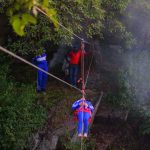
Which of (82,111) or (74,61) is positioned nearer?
(82,111)

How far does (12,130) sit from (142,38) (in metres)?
5.96

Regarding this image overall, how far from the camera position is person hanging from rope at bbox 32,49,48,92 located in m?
11.3

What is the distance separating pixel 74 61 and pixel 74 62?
4cm

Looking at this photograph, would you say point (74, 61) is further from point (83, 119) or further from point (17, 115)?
point (17, 115)

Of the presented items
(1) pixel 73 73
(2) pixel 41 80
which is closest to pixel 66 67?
(1) pixel 73 73

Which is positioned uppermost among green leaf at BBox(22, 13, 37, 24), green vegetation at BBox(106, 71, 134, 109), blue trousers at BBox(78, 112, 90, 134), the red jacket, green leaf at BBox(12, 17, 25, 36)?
the red jacket

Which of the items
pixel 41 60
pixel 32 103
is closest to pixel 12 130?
pixel 32 103

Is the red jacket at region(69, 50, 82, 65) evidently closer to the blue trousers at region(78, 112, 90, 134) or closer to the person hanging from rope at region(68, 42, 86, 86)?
the person hanging from rope at region(68, 42, 86, 86)

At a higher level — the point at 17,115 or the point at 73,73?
the point at 73,73

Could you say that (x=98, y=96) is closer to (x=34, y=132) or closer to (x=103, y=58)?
(x=103, y=58)

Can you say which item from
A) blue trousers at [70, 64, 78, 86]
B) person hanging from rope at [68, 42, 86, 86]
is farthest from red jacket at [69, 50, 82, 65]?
blue trousers at [70, 64, 78, 86]

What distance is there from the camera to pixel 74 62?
12609 mm

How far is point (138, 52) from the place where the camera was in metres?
14.2

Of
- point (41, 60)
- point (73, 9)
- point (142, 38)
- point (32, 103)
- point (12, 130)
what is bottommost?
point (12, 130)
